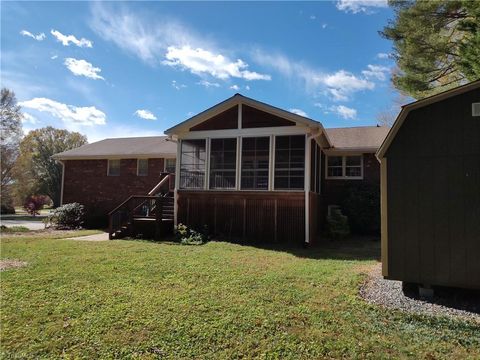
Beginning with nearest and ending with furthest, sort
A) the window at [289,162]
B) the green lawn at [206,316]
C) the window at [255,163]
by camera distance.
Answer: the green lawn at [206,316], the window at [289,162], the window at [255,163]

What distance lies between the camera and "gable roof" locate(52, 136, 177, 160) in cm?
1767

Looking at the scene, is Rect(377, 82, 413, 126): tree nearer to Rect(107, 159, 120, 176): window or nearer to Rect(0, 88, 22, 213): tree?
Rect(107, 159, 120, 176): window

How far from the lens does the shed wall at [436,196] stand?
5035 millimetres

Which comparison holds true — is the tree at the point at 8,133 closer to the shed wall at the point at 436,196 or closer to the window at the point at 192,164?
the window at the point at 192,164

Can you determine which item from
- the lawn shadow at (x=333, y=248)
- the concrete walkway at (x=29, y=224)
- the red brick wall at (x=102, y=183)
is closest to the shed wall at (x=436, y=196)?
the lawn shadow at (x=333, y=248)

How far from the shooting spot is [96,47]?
→ 11344 millimetres

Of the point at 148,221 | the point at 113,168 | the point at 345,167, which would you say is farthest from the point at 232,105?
the point at 113,168

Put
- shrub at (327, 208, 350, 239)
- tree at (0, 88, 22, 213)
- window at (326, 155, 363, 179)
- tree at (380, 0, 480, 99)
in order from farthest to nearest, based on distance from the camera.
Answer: tree at (0, 88, 22, 213)
window at (326, 155, 363, 179)
shrub at (327, 208, 350, 239)
tree at (380, 0, 480, 99)

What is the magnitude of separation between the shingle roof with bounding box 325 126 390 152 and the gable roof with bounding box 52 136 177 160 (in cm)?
815

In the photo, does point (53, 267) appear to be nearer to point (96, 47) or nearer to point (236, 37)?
point (96, 47)

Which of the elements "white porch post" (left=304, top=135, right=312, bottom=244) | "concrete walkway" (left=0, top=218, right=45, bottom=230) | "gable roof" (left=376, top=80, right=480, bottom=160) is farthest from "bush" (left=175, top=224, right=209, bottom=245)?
"concrete walkway" (left=0, top=218, right=45, bottom=230)

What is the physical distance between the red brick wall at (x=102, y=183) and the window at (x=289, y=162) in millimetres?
7999

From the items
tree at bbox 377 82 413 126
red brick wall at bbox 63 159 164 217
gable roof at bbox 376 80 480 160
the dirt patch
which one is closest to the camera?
gable roof at bbox 376 80 480 160

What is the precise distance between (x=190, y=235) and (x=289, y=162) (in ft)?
13.8
